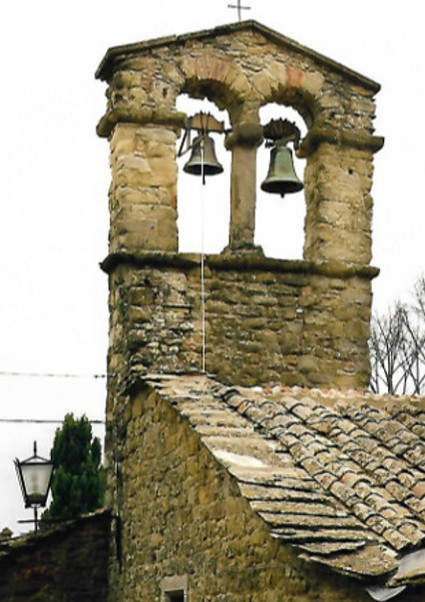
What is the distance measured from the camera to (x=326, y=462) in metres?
7.61

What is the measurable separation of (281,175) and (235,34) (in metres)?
1.32

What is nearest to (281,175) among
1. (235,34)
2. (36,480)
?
(235,34)

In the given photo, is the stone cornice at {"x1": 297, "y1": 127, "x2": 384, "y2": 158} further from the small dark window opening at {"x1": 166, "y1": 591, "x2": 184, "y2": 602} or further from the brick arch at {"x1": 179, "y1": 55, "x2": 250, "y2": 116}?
the small dark window opening at {"x1": 166, "y1": 591, "x2": 184, "y2": 602}

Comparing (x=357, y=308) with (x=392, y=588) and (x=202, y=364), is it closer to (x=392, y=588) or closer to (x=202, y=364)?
(x=202, y=364)

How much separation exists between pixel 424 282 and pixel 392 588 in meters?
19.0

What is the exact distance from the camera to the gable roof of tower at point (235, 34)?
10.3 m

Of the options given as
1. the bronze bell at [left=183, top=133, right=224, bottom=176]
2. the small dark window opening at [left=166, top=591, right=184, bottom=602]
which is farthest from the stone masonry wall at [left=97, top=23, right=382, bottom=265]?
the small dark window opening at [left=166, top=591, right=184, bottom=602]

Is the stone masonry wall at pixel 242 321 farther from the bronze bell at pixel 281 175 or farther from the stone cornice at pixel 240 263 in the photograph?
the bronze bell at pixel 281 175

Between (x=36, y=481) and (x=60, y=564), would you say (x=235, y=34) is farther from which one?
(x=60, y=564)

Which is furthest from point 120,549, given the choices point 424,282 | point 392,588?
point 424,282

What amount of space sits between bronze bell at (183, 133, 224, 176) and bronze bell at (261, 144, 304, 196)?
45 cm

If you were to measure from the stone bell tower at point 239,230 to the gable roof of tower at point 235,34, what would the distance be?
0.04ft

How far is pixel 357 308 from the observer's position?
10820mm

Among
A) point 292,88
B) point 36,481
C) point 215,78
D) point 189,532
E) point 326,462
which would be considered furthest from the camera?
point 36,481
